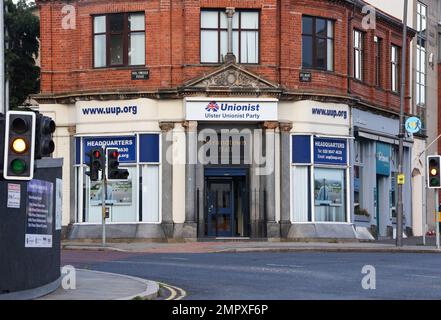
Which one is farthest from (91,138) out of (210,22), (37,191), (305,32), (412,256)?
(37,191)

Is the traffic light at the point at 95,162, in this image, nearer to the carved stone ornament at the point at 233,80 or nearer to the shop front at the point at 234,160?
the shop front at the point at 234,160

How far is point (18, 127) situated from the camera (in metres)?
12.9

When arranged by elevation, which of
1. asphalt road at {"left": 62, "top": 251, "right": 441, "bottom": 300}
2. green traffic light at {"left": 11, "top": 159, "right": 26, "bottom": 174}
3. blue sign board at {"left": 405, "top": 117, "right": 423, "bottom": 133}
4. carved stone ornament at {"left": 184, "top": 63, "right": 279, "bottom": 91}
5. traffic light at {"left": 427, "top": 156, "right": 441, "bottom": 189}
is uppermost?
carved stone ornament at {"left": 184, "top": 63, "right": 279, "bottom": 91}

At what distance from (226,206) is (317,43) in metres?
7.52

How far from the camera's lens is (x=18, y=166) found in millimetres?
12734

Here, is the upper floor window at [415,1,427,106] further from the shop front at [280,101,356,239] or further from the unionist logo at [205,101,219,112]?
the unionist logo at [205,101,219,112]

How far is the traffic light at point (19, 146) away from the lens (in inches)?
500

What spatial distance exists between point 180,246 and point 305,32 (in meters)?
10.6

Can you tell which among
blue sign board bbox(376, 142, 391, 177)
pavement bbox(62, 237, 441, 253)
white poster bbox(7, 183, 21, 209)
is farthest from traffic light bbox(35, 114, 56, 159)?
blue sign board bbox(376, 142, 391, 177)

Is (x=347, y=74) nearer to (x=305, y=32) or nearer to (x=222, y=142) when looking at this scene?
(x=305, y=32)

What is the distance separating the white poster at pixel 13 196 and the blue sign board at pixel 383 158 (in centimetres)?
3213

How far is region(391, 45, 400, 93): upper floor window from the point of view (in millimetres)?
48969

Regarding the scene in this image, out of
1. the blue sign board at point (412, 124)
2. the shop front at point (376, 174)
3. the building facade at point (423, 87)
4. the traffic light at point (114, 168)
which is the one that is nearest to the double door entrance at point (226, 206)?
the shop front at point (376, 174)

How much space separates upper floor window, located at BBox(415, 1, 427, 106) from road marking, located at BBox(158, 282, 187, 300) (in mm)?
36437
